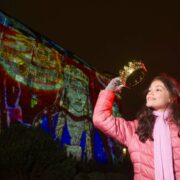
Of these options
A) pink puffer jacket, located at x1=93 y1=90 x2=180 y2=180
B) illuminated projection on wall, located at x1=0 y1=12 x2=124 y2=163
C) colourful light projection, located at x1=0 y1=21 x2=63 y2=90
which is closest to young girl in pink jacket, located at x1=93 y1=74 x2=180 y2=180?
pink puffer jacket, located at x1=93 y1=90 x2=180 y2=180

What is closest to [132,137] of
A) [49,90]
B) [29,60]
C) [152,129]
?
[152,129]

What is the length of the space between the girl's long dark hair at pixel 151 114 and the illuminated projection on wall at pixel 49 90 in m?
3.89

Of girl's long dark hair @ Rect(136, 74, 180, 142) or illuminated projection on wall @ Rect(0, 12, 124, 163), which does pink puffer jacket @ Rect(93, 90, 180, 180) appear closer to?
girl's long dark hair @ Rect(136, 74, 180, 142)

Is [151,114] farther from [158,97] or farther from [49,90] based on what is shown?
[49,90]

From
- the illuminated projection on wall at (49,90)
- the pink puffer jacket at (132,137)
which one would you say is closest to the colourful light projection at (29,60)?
the illuminated projection on wall at (49,90)

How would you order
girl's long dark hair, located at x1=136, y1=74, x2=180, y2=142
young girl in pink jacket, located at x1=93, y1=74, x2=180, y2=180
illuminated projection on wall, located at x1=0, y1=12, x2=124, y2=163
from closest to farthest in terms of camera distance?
1. young girl in pink jacket, located at x1=93, y1=74, x2=180, y2=180
2. girl's long dark hair, located at x1=136, y1=74, x2=180, y2=142
3. illuminated projection on wall, located at x1=0, y1=12, x2=124, y2=163

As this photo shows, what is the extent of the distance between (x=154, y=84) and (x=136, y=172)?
486 mm

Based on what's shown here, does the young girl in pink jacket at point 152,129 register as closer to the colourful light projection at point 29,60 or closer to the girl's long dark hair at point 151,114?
the girl's long dark hair at point 151,114

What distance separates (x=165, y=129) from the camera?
4.67ft

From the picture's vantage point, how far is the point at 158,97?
1.52 metres

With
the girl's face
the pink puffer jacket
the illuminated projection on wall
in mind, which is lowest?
the pink puffer jacket

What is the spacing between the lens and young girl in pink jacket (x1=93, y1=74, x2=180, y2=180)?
134 cm

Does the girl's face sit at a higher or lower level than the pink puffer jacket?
higher

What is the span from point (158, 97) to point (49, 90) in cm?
586
